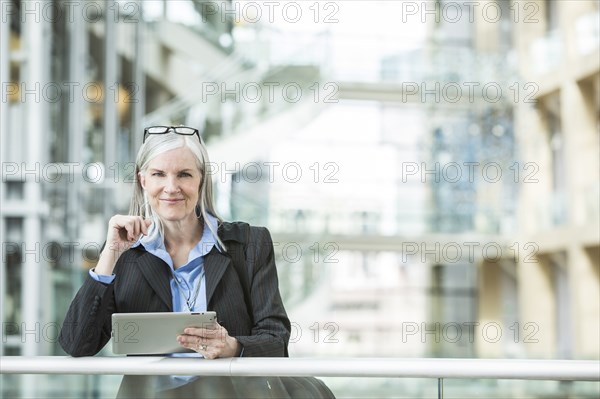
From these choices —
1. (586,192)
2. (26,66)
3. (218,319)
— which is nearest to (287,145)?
(586,192)

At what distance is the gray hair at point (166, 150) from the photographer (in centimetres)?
253

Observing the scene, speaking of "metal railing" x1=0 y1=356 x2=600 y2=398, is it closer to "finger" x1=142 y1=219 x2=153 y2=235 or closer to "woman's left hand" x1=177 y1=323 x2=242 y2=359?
"woman's left hand" x1=177 y1=323 x2=242 y2=359

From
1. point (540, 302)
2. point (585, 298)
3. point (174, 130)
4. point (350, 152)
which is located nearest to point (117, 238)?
point (174, 130)

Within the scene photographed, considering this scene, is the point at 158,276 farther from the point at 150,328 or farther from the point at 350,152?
the point at 350,152

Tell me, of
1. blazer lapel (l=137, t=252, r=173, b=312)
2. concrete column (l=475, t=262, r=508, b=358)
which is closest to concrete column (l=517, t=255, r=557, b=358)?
concrete column (l=475, t=262, r=508, b=358)

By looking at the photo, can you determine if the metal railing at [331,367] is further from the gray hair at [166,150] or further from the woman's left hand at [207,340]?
the gray hair at [166,150]

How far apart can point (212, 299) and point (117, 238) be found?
0.92 feet

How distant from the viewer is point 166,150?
8.25 ft

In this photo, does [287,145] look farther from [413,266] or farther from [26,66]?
[26,66]

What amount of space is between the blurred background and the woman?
16.9 feet

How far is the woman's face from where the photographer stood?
2.48 meters

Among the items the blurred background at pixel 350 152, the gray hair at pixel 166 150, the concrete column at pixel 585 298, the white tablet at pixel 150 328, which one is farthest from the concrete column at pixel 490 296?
the white tablet at pixel 150 328

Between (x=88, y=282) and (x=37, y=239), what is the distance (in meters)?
5.61

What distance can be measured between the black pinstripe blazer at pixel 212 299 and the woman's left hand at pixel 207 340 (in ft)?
0.24
